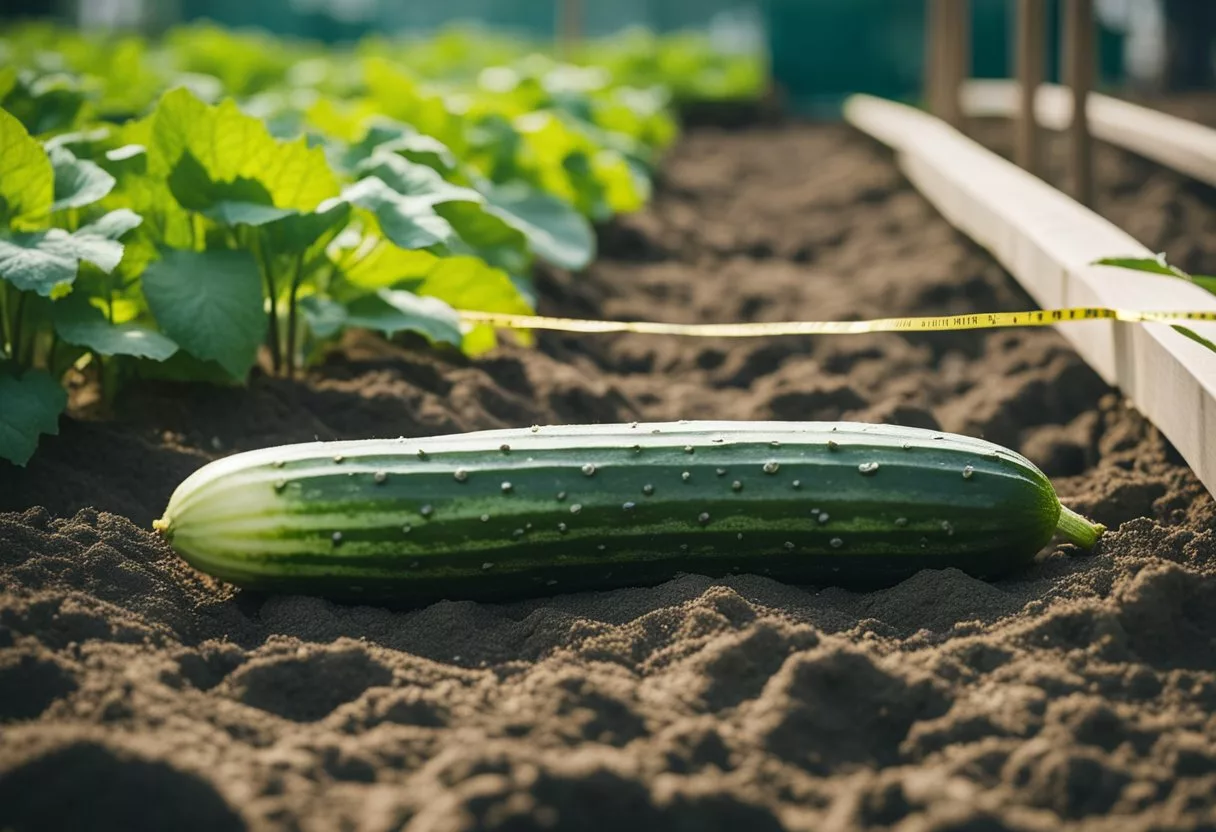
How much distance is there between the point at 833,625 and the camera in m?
2.72

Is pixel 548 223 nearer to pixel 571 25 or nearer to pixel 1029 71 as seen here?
pixel 1029 71

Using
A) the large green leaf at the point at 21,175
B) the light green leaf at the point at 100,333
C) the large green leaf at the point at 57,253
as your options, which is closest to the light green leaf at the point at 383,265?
the light green leaf at the point at 100,333

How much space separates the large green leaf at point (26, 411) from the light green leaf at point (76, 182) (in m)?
0.47

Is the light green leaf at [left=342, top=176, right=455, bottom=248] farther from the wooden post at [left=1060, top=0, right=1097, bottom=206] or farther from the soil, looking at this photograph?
the wooden post at [left=1060, top=0, right=1097, bottom=206]

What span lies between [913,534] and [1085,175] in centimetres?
381

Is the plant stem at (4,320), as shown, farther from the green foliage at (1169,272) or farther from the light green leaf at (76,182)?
the green foliage at (1169,272)

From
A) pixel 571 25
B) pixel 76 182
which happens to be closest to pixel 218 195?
pixel 76 182

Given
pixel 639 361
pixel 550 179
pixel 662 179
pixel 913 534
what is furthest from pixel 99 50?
pixel 913 534

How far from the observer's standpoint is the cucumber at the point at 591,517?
9.50ft

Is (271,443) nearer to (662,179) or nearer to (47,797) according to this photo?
(47,797)

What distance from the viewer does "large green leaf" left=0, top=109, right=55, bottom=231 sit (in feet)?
11.4

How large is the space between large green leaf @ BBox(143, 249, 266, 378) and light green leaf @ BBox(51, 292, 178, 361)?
0.21ft

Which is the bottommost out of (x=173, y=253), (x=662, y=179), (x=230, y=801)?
(x=662, y=179)

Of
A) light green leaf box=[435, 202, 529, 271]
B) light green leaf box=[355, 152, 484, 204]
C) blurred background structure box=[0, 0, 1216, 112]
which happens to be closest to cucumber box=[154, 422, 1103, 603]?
light green leaf box=[355, 152, 484, 204]
